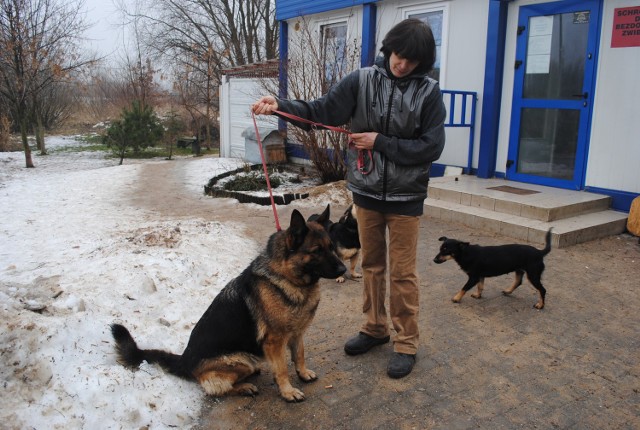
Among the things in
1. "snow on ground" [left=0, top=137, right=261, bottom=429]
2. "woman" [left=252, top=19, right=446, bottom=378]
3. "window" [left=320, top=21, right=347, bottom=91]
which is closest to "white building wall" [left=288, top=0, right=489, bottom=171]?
"window" [left=320, top=21, right=347, bottom=91]

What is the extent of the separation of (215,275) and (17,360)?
231 cm

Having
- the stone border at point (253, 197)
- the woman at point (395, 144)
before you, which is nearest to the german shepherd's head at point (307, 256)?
the woman at point (395, 144)

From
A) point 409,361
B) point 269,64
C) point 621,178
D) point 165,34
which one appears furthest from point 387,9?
point 165,34

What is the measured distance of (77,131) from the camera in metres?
24.3

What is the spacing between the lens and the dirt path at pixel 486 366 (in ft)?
9.96

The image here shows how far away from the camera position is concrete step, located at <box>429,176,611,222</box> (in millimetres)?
6785

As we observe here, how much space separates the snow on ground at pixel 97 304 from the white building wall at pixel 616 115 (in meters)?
5.23

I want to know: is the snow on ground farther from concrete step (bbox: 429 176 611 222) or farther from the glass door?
the glass door

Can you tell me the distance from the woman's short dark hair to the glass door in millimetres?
5462

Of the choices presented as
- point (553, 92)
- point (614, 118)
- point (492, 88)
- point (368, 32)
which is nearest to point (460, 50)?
point (492, 88)

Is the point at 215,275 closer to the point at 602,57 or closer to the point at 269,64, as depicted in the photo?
the point at 602,57

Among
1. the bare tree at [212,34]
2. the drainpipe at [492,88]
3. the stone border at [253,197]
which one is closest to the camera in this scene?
the drainpipe at [492,88]

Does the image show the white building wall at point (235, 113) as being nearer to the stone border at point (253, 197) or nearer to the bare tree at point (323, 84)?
the bare tree at point (323, 84)

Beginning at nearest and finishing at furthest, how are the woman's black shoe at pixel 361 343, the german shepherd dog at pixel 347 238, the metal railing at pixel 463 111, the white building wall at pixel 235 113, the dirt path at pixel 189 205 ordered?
the woman's black shoe at pixel 361 343
the german shepherd dog at pixel 347 238
the dirt path at pixel 189 205
the metal railing at pixel 463 111
the white building wall at pixel 235 113
